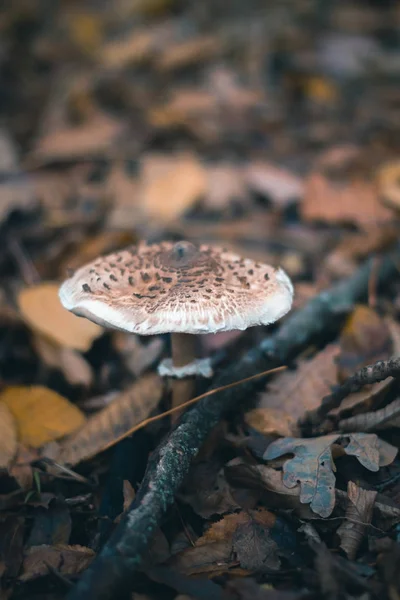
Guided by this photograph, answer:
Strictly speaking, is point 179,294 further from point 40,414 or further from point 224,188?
point 224,188

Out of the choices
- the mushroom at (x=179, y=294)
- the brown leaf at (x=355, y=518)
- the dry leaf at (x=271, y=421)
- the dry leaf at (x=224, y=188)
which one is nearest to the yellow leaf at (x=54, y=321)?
the mushroom at (x=179, y=294)

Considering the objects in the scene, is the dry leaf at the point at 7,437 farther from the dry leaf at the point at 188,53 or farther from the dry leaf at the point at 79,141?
the dry leaf at the point at 188,53

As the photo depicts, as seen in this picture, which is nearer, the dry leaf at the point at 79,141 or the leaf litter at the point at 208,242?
the leaf litter at the point at 208,242

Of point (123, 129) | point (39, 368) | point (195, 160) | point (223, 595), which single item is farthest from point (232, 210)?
point (223, 595)

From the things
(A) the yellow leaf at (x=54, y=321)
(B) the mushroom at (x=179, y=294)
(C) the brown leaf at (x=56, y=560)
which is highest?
(B) the mushroom at (x=179, y=294)

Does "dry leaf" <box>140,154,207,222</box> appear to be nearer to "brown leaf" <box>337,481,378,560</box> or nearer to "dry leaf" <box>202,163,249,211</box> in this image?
"dry leaf" <box>202,163,249,211</box>

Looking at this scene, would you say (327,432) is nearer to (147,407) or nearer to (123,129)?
(147,407)
